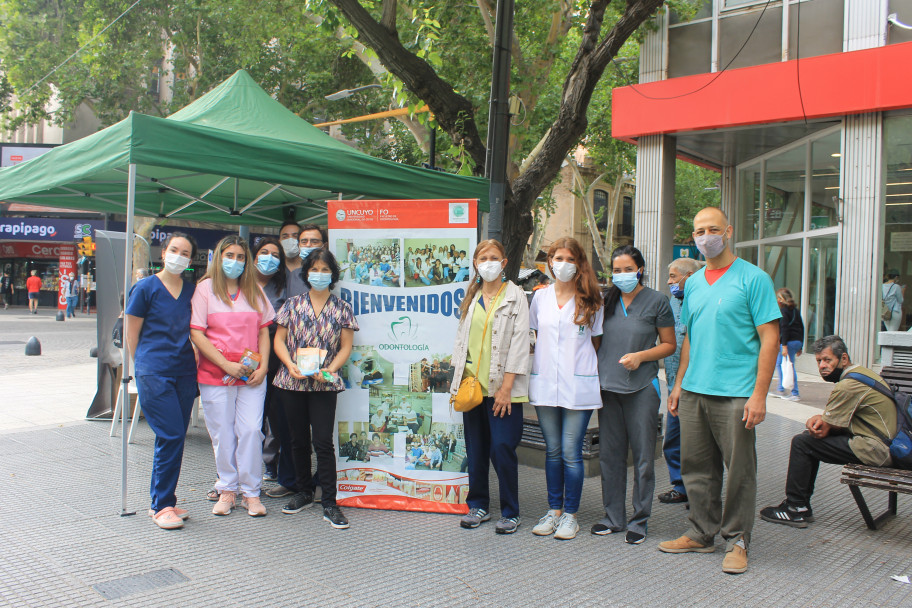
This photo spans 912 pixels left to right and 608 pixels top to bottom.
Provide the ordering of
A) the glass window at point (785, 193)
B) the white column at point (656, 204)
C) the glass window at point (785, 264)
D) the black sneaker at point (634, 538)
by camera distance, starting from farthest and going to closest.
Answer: the glass window at point (785, 264), the glass window at point (785, 193), the white column at point (656, 204), the black sneaker at point (634, 538)

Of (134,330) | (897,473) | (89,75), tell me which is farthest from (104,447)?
(89,75)

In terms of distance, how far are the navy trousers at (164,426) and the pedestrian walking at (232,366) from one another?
205mm

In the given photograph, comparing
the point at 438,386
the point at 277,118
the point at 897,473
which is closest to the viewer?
the point at 897,473

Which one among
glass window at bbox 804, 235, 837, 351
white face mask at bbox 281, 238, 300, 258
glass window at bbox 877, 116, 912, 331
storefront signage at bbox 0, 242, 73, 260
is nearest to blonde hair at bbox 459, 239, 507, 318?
white face mask at bbox 281, 238, 300, 258

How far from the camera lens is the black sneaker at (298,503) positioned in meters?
4.95

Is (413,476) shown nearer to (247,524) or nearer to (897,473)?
(247,524)

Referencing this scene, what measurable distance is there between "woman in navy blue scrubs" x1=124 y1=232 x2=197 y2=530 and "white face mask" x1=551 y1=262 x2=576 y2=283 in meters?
2.45

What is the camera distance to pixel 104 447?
668cm

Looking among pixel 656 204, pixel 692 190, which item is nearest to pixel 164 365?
pixel 656 204

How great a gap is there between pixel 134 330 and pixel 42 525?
4.51ft

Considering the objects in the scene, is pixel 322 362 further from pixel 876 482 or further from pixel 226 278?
pixel 876 482

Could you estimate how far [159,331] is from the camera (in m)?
4.63

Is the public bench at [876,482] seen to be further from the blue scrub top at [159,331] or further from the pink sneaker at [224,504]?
the blue scrub top at [159,331]

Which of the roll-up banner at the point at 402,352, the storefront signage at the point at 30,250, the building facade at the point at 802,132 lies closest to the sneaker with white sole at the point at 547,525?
the roll-up banner at the point at 402,352
